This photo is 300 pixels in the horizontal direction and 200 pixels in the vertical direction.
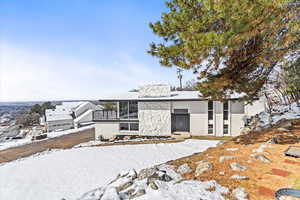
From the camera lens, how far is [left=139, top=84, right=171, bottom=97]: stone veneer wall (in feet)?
46.8

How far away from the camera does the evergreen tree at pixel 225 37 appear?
11.1 ft

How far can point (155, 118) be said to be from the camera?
13883 millimetres

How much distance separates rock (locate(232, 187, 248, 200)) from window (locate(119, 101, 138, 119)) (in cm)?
1213

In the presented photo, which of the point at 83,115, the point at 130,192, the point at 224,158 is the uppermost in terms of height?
the point at 224,158

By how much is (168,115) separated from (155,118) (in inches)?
46.5

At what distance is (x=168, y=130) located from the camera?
45.2 feet

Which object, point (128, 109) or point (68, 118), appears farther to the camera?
point (68, 118)

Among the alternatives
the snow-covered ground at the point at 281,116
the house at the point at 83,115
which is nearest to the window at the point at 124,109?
the snow-covered ground at the point at 281,116

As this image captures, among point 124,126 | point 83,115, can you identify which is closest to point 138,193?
point 124,126

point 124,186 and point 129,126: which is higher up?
point 124,186

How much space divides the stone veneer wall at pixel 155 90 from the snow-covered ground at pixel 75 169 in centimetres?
524

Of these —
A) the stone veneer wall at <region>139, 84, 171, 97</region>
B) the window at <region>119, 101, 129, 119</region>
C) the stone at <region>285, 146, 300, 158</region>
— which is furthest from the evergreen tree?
the window at <region>119, 101, 129, 119</region>

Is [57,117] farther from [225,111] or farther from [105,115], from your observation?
[225,111]

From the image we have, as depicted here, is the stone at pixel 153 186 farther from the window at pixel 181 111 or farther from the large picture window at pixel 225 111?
the large picture window at pixel 225 111
